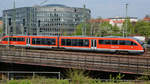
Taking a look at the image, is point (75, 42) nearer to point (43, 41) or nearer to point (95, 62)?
point (43, 41)

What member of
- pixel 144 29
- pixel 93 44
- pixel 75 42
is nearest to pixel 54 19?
pixel 75 42

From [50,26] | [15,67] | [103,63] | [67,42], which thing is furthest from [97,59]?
[50,26]

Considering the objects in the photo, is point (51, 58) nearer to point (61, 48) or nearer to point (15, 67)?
point (15, 67)

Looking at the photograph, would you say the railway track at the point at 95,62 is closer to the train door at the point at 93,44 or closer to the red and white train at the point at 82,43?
the red and white train at the point at 82,43

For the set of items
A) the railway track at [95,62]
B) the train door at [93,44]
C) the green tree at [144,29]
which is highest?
the green tree at [144,29]

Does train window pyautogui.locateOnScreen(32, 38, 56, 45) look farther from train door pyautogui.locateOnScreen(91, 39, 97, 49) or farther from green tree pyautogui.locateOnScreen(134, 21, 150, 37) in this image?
green tree pyautogui.locateOnScreen(134, 21, 150, 37)

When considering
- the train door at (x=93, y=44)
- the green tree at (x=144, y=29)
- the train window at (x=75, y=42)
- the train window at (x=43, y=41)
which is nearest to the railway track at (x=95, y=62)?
the train door at (x=93, y=44)

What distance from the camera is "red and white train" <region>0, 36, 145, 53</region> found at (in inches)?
933

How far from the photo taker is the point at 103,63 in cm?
1655

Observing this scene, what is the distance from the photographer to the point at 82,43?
26359mm

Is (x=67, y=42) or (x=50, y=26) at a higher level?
(x=50, y=26)

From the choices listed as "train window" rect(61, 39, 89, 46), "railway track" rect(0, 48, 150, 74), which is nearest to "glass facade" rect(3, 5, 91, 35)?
"train window" rect(61, 39, 89, 46)

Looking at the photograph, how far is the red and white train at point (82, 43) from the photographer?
23703 millimetres

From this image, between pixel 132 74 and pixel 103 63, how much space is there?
2.59m
